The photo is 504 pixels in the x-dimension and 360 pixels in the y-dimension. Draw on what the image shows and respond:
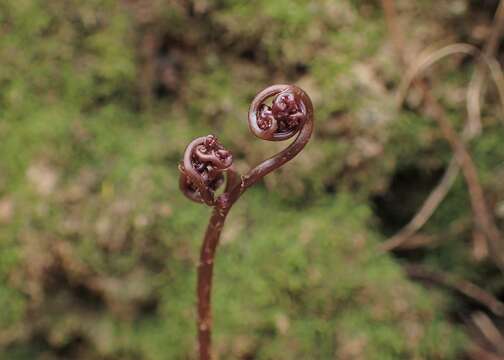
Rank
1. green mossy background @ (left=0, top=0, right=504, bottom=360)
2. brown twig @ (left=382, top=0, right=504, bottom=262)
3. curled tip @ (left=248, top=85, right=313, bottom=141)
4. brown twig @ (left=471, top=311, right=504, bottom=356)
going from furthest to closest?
1. brown twig @ (left=382, top=0, right=504, bottom=262)
2. brown twig @ (left=471, top=311, right=504, bottom=356)
3. green mossy background @ (left=0, top=0, right=504, bottom=360)
4. curled tip @ (left=248, top=85, right=313, bottom=141)

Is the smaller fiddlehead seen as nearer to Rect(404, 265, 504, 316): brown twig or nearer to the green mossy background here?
the green mossy background

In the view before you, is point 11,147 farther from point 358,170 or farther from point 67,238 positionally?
point 358,170

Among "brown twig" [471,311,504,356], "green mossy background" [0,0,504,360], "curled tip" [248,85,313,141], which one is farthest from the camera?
"brown twig" [471,311,504,356]

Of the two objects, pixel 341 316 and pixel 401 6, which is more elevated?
pixel 401 6

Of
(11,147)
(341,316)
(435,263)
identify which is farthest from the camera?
(435,263)

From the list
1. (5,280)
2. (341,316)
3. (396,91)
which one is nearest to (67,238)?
(5,280)

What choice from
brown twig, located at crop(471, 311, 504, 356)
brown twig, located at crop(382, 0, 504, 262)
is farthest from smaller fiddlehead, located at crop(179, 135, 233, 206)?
brown twig, located at crop(471, 311, 504, 356)

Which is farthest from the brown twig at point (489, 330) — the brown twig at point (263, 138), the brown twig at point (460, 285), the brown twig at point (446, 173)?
the brown twig at point (263, 138)
